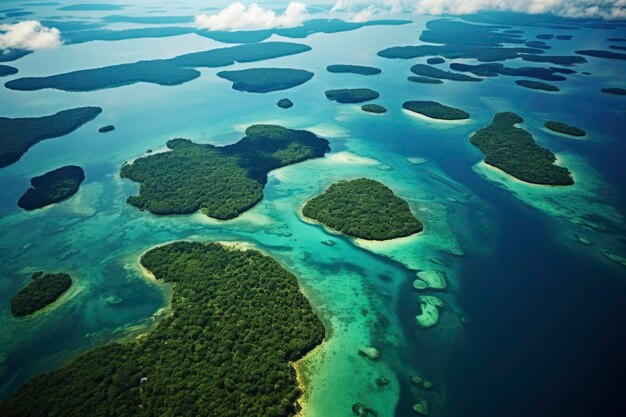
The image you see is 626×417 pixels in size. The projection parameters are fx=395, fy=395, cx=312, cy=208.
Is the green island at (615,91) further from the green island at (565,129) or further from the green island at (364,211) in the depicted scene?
the green island at (364,211)

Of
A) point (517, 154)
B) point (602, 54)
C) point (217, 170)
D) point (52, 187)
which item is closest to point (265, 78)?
point (217, 170)

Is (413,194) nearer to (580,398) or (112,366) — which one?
(580,398)

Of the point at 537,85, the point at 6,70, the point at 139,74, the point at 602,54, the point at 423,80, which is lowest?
the point at 6,70

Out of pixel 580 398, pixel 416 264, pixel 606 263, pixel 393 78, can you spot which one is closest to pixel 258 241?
pixel 416 264

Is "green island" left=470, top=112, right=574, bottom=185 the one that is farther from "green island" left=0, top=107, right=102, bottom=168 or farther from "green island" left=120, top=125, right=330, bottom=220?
"green island" left=0, top=107, right=102, bottom=168

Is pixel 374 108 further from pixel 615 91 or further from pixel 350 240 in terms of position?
pixel 615 91

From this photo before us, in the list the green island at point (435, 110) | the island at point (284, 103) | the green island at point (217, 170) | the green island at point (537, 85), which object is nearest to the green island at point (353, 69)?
the green island at point (435, 110)
